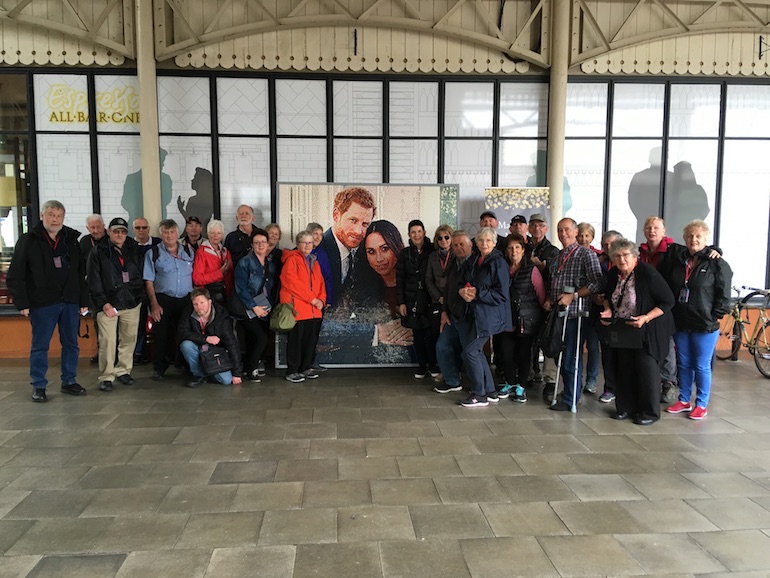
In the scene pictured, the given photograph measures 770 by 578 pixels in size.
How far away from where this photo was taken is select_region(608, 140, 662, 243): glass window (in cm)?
802

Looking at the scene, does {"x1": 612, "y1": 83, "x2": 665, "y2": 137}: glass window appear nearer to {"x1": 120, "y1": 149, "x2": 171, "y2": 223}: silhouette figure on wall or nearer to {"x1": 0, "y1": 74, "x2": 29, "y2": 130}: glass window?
{"x1": 120, "y1": 149, "x2": 171, "y2": 223}: silhouette figure on wall

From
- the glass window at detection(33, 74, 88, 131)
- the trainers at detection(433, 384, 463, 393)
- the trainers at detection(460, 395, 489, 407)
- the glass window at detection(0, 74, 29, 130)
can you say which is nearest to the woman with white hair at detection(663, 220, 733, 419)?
the trainers at detection(460, 395, 489, 407)

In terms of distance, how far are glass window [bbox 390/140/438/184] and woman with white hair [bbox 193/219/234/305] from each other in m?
2.68

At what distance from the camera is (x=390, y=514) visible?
328 cm

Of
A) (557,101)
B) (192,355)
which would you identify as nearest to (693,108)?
(557,101)

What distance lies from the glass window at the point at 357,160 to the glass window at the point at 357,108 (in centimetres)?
14

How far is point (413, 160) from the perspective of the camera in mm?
7855

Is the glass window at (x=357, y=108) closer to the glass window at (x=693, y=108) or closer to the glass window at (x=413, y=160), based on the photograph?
the glass window at (x=413, y=160)

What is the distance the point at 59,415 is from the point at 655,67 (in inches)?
331

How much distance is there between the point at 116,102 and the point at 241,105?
1656 millimetres

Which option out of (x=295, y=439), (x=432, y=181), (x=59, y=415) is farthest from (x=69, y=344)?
(x=432, y=181)

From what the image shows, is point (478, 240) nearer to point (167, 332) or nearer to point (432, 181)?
point (432, 181)

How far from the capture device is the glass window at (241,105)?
24.9ft

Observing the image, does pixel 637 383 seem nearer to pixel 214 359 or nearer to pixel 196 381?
pixel 214 359
